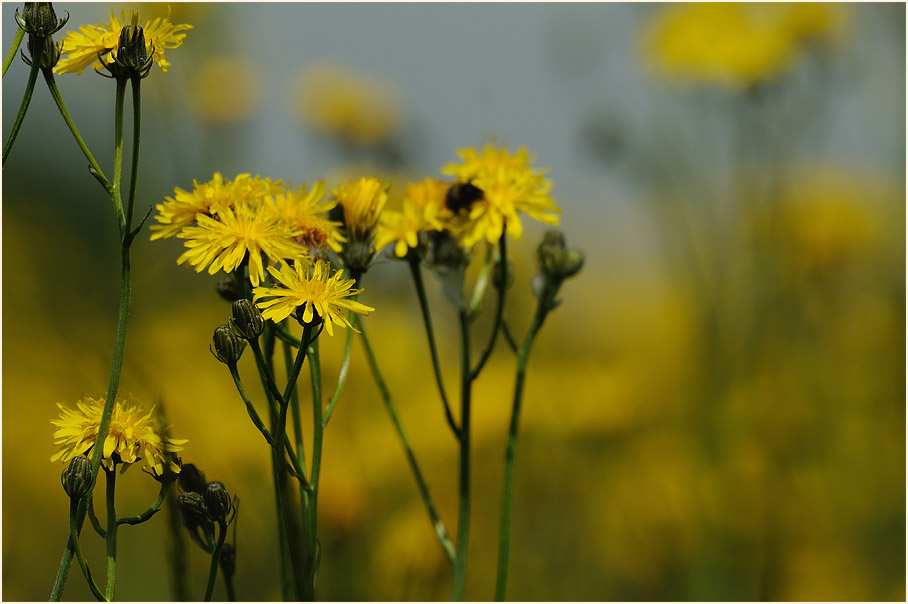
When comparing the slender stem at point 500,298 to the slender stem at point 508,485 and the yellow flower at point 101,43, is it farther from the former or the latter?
the yellow flower at point 101,43

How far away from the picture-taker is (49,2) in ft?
1.78

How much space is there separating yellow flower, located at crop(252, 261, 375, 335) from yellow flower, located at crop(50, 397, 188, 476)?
0.11 meters

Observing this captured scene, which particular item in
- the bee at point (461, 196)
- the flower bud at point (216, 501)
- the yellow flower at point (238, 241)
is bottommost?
the flower bud at point (216, 501)

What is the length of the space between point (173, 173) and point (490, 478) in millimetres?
803

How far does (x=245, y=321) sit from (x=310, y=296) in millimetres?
48

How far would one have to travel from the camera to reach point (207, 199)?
0.65 meters

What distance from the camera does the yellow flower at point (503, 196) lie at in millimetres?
770

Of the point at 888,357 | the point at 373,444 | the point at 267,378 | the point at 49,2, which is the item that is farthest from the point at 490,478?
the point at 49,2

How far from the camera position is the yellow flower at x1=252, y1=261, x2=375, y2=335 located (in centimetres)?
56

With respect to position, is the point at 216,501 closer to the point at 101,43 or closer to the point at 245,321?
the point at 245,321

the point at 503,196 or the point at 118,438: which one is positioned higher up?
the point at 503,196

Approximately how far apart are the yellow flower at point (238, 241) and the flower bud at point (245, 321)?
0.06 metres

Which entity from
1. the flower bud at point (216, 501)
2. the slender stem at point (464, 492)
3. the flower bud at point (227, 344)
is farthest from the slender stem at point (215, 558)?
the slender stem at point (464, 492)

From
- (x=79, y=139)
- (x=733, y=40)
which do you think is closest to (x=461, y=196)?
(x=79, y=139)
